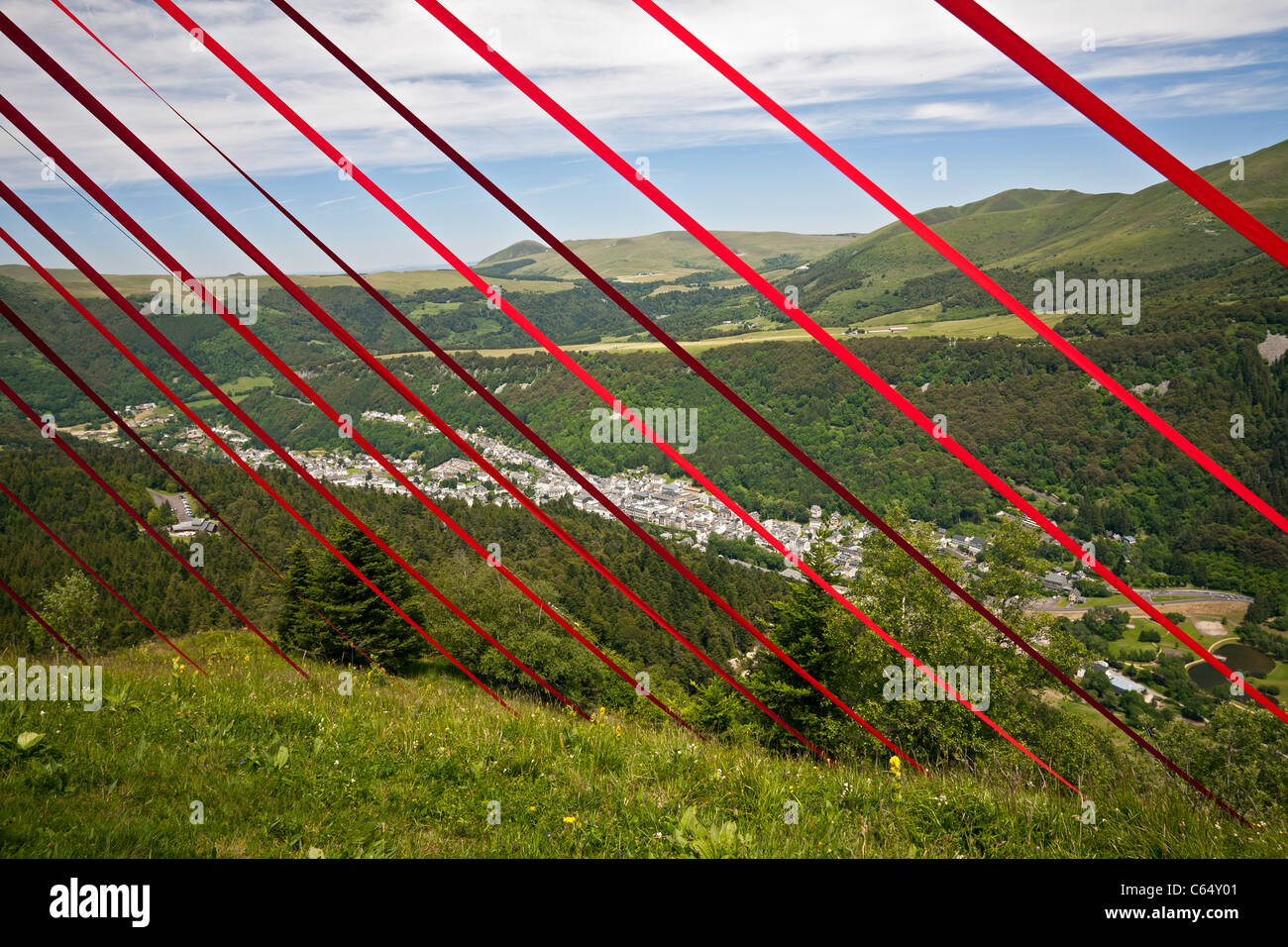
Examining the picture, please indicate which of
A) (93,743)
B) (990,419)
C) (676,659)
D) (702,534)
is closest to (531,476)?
(702,534)

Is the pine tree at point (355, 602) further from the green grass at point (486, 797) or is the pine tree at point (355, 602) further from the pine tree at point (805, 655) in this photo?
the green grass at point (486, 797)

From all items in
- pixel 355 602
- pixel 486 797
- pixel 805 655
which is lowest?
pixel 805 655

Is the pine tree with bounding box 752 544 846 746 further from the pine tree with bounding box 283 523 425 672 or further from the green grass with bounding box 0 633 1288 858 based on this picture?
the green grass with bounding box 0 633 1288 858

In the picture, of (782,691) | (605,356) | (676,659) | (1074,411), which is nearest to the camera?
(782,691)

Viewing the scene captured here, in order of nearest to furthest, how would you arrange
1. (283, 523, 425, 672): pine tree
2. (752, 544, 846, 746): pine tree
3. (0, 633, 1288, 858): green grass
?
(0, 633, 1288, 858): green grass, (752, 544, 846, 746): pine tree, (283, 523, 425, 672): pine tree

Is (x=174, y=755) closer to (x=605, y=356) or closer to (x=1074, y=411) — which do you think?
(x=1074, y=411)

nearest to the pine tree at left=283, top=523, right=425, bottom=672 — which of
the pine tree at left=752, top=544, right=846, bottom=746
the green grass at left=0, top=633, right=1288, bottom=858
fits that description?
the pine tree at left=752, top=544, right=846, bottom=746

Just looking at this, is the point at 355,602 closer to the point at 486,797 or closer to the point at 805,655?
the point at 805,655

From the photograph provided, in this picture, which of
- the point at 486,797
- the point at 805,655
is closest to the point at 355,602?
the point at 805,655

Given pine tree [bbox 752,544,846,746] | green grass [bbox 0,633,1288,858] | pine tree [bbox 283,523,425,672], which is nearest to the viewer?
green grass [bbox 0,633,1288,858]
